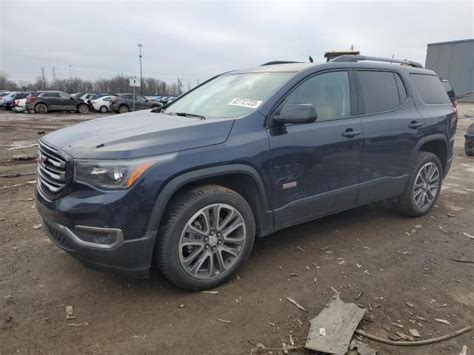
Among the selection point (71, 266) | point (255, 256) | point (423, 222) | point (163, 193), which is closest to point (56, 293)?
point (71, 266)

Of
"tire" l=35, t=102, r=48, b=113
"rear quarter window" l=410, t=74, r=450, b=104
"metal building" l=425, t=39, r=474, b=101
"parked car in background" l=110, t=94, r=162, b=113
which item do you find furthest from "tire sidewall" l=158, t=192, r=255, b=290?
"metal building" l=425, t=39, r=474, b=101

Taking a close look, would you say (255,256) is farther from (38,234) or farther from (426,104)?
(426,104)

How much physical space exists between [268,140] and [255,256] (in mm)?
1206

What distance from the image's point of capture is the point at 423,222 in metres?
5.02

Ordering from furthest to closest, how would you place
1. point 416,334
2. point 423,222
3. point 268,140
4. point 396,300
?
1. point 423,222
2. point 268,140
3. point 396,300
4. point 416,334

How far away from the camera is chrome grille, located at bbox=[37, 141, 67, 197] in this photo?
9.73 ft

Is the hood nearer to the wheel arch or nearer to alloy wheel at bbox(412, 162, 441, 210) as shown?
the wheel arch

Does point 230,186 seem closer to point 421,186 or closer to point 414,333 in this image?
point 414,333

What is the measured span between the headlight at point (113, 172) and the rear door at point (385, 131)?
2.43 metres

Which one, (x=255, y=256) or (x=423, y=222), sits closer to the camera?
(x=255, y=256)

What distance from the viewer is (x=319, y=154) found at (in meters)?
3.77

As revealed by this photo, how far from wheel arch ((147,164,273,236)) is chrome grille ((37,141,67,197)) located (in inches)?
28.7

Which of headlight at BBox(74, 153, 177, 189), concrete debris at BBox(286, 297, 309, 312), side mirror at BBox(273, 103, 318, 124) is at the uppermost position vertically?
side mirror at BBox(273, 103, 318, 124)

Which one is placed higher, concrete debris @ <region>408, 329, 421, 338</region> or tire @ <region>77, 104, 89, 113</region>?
tire @ <region>77, 104, 89, 113</region>
